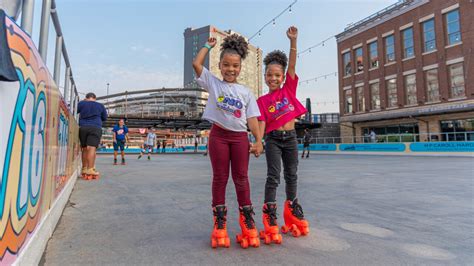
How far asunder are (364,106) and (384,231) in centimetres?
2487

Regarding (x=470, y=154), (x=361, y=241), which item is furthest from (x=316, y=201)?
(x=470, y=154)

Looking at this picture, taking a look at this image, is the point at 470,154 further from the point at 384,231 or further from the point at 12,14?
the point at 12,14

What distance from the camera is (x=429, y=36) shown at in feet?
66.7

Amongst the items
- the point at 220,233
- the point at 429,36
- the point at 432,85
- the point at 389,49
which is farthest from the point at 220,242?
the point at 389,49

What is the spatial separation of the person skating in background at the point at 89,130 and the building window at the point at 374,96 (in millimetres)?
23441

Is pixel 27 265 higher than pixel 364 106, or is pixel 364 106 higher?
pixel 364 106

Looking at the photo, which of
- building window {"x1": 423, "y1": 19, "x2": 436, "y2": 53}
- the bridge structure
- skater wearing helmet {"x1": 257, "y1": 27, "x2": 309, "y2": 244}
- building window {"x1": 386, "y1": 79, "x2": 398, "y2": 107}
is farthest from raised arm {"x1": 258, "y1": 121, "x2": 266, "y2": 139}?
building window {"x1": 386, "y1": 79, "x2": 398, "y2": 107}

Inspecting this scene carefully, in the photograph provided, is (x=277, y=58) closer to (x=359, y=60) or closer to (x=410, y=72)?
(x=410, y=72)

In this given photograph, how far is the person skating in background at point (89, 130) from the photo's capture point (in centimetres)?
541

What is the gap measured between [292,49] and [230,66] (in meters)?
0.67

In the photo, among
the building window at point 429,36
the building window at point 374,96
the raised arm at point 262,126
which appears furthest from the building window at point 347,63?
the raised arm at point 262,126

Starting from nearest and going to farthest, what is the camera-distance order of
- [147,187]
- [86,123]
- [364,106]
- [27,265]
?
[27,265] < [147,187] < [86,123] < [364,106]

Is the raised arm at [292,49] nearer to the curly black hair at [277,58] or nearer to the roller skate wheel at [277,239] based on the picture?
the curly black hair at [277,58]

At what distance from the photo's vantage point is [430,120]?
19938mm
